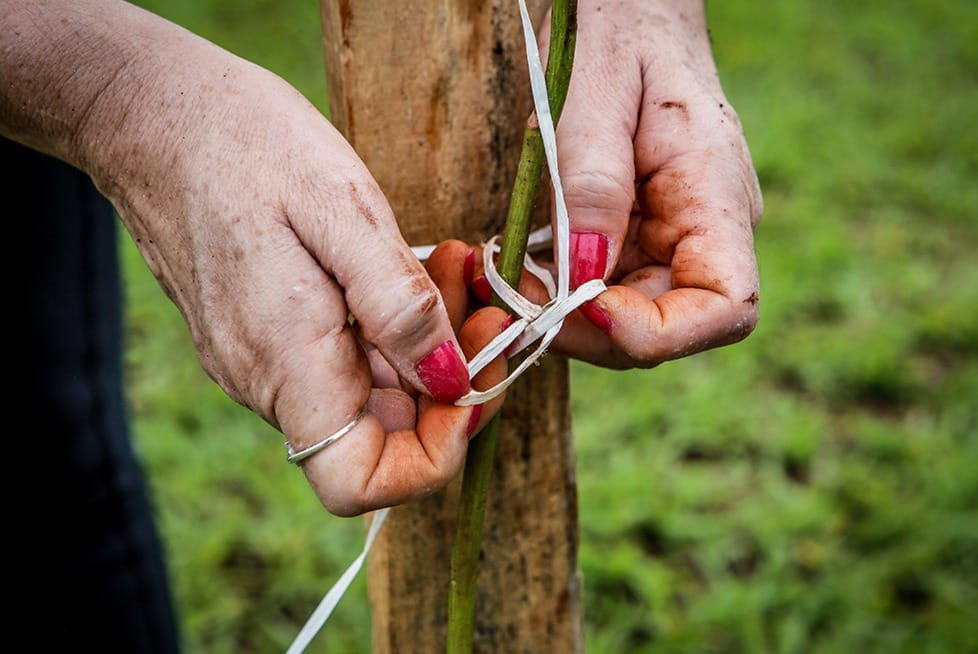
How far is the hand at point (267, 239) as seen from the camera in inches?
28.6

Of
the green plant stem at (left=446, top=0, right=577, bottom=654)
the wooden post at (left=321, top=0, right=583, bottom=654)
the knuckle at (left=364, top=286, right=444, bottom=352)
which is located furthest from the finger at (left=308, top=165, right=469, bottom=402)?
the wooden post at (left=321, top=0, right=583, bottom=654)

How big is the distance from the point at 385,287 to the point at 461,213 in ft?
0.94

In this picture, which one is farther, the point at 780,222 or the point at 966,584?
the point at 780,222

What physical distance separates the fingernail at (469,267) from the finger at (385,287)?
0.12 m

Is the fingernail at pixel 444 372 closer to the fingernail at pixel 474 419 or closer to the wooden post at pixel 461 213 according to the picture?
the fingernail at pixel 474 419

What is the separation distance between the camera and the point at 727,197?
0.86 meters

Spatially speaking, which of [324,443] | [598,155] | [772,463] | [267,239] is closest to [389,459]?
[324,443]

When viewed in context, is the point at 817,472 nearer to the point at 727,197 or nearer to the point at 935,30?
the point at 727,197

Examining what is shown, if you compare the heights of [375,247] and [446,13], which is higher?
[446,13]

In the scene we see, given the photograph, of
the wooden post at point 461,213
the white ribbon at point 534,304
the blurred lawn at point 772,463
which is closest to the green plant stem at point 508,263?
the white ribbon at point 534,304

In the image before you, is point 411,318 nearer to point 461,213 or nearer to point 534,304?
point 534,304

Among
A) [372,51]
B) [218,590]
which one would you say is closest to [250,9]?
[218,590]

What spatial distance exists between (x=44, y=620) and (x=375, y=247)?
3.35 feet

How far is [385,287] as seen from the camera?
72 centimetres
